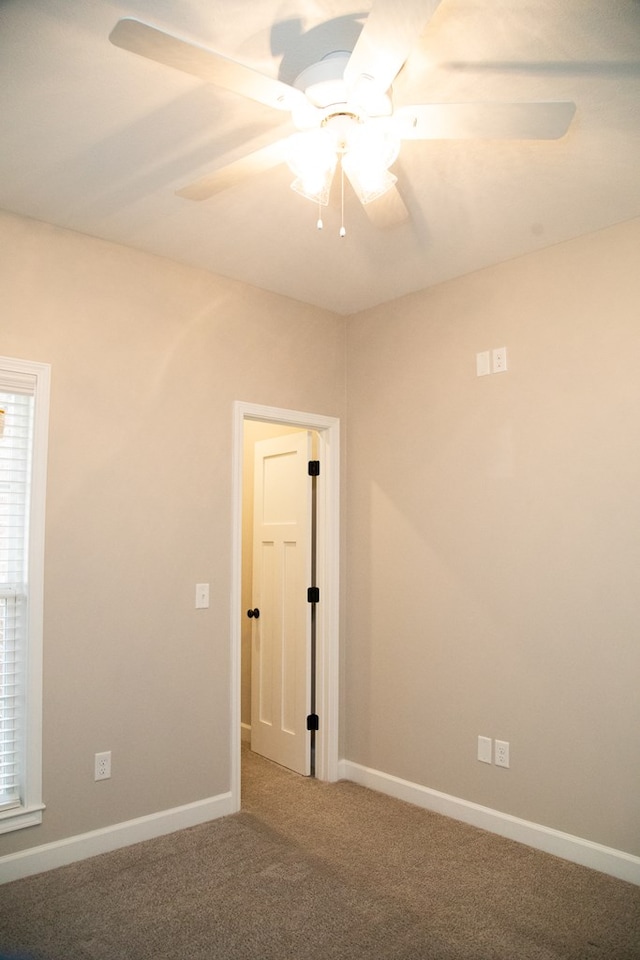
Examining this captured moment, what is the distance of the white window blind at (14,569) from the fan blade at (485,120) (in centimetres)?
192

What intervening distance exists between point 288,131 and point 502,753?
284 centimetres

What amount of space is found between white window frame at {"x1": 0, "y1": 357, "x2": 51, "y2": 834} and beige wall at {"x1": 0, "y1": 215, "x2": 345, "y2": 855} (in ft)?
0.15

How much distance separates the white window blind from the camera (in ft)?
9.43

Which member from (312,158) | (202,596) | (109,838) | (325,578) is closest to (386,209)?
(312,158)

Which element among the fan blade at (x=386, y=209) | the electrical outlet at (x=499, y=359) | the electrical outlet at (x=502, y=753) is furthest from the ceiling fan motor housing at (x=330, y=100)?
the electrical outlet at (x=502, y=753)

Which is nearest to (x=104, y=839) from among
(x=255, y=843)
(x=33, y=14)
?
(x=255, y=843)

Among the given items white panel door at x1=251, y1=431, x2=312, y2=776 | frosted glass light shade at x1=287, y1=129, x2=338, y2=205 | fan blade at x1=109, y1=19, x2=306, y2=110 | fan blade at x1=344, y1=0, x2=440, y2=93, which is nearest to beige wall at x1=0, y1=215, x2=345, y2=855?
white panel door at x1=251, y1=431, x2=312, y2=776

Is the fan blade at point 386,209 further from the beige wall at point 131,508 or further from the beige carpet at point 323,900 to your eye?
the beige carpet at point 323,900

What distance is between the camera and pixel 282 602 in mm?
4387

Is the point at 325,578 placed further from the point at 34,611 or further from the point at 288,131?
the point at 288,131

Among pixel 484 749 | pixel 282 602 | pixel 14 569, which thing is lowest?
pixel 484 749

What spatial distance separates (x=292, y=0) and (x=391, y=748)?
3.44m

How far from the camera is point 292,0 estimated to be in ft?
5.84

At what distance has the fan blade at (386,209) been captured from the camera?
228 cm
